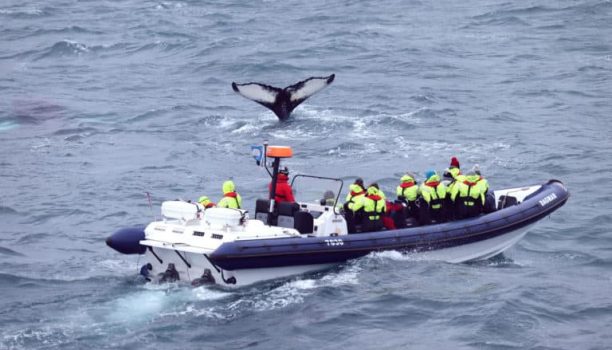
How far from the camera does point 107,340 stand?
55.1ft

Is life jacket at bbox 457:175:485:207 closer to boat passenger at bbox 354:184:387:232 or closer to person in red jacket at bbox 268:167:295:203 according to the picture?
boat passenger at bbox 354:184:387:232

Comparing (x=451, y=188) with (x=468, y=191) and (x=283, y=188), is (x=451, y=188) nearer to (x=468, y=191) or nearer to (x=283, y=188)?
(x=468, y=191)

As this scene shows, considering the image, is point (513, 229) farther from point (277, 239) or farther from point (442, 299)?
point (277, 239)

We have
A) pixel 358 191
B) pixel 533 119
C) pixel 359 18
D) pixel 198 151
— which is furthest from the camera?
pixel 359 18

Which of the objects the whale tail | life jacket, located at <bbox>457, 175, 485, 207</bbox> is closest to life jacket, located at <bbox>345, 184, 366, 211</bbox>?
life jacket, located at <bbox>457, 175, 485, 207</bbox>

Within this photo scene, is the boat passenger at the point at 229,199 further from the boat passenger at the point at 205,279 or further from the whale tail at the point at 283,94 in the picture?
the whale tail at the point at 283,94

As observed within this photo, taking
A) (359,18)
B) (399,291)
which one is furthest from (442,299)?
(359,18)

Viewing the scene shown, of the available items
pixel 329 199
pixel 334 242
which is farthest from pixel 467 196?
pixel 334 242

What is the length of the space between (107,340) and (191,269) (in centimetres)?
262

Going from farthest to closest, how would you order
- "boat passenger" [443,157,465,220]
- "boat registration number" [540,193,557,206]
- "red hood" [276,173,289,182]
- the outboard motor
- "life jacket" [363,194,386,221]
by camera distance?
"boat registration number" [540,193,557,206]
"boat passenger" [443,157,465,220]
"red hood" [276,173,289,182]
"life jacket" [363,194,386,221]
the outboard motor

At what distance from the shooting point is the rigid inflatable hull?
18.7 m

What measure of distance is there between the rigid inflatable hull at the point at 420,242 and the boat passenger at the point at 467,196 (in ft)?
0.73

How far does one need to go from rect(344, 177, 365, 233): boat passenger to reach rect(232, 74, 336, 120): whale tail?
472 inches

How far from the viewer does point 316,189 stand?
2134 centimetres
